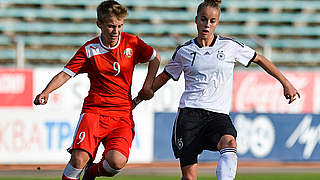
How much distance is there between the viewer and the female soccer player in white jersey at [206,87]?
673 cm

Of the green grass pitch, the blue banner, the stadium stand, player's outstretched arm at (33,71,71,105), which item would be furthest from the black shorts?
the stadium stand

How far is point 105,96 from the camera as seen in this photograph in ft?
22.9

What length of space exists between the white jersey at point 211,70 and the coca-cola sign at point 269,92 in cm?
720

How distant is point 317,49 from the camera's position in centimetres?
1862

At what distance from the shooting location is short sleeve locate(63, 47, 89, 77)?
23.0 feet

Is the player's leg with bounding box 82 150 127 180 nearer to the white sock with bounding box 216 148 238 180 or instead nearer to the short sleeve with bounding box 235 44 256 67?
the white sock with bounding box 216 148 238 180

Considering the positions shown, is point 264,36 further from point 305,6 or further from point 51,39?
point 51,39

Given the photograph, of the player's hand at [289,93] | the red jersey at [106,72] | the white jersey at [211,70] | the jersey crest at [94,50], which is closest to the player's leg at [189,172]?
the white jersey at [211,70]

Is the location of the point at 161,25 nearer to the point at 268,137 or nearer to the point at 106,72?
the point at 268,137

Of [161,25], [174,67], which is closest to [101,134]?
[174,67]

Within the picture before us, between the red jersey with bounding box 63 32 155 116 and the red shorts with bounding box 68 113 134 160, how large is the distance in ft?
0.25

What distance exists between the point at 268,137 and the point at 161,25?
5050mm

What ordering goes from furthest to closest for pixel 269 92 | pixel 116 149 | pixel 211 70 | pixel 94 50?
pixel 269 92 < pixel 94 50 < pixel 116 149 < pixel 211 70

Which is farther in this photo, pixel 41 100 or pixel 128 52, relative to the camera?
pixel 128 52
